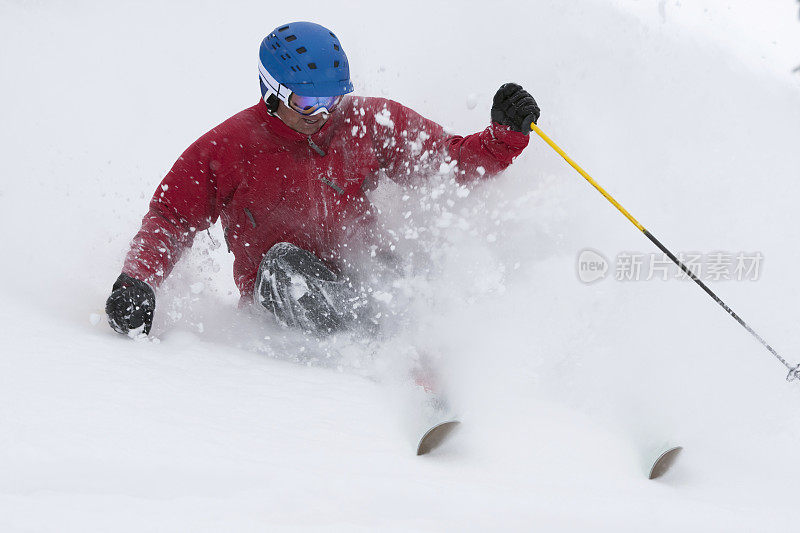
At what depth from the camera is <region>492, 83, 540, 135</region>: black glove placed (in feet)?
8.98

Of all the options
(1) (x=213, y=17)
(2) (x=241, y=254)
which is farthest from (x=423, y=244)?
(1) (x=213, y=17)

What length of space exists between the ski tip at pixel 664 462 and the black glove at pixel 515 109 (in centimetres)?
138

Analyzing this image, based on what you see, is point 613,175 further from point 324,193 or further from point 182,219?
point 182,219

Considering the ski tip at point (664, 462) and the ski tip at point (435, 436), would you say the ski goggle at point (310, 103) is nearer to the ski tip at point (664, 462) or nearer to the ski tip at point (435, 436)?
the ski tip at point (435, 436)

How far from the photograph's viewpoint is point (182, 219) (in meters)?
2.90

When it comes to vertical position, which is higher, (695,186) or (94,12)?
(94,12)

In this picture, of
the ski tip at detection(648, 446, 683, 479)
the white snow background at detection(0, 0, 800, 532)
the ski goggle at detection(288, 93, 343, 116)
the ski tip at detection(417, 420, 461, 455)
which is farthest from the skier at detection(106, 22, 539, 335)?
the ski tip at detection(648, 446, 683, 479)

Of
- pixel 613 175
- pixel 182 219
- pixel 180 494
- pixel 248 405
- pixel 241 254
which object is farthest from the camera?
pixel 613 175

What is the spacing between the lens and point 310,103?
256 cm

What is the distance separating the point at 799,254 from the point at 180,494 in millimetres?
3253

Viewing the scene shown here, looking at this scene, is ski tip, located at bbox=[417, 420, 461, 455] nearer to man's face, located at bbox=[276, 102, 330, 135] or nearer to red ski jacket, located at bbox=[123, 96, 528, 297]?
red ski jacket, located at bbox=[123, 96, 528, 297]

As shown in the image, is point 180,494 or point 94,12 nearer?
point 180,494

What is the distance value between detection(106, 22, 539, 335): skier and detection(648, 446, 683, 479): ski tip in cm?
132

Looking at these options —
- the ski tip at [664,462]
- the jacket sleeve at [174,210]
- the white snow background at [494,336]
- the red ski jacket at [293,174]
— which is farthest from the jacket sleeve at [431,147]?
the ski tip at [664,462]
